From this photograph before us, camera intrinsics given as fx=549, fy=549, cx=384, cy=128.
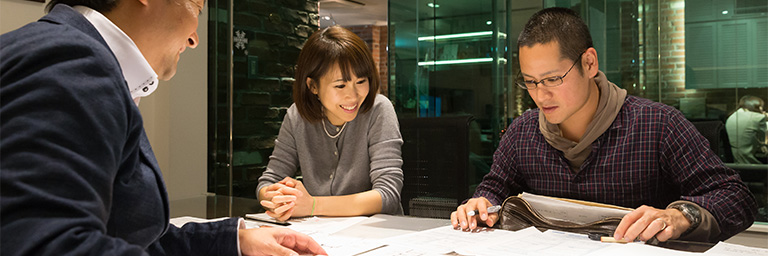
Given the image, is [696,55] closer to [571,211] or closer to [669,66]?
[669,66]

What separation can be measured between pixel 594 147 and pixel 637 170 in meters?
0.14

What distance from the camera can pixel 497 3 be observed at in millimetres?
4281

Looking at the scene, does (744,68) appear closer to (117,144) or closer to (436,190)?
(436,190)

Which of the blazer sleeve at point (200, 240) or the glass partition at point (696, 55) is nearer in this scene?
the blazer sleeve at point (200, 240)

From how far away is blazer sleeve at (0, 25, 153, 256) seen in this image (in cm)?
52

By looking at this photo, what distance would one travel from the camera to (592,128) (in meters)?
1.72

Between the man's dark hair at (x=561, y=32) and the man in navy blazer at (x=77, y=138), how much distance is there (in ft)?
3.95

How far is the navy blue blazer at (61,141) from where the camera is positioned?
1.72 ft

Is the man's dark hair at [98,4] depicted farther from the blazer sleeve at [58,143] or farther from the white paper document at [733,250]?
the white paper document at [733,250]

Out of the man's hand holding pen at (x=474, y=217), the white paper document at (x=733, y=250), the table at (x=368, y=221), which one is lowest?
the table at (x=368, y=221)

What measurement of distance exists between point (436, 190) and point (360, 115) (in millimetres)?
441

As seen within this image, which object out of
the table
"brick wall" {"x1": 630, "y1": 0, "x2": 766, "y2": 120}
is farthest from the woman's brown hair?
"brick wall" {"x1": 630, "y1": 0, "x2": 766, "y2": 120}

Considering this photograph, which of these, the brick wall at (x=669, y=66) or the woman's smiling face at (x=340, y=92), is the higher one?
the brick wall at (x=669, y=66)

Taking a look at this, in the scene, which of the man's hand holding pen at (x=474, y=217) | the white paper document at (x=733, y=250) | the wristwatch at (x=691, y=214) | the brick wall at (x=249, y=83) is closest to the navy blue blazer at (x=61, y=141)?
the man's hand holding pen at (x=474, y=217)
